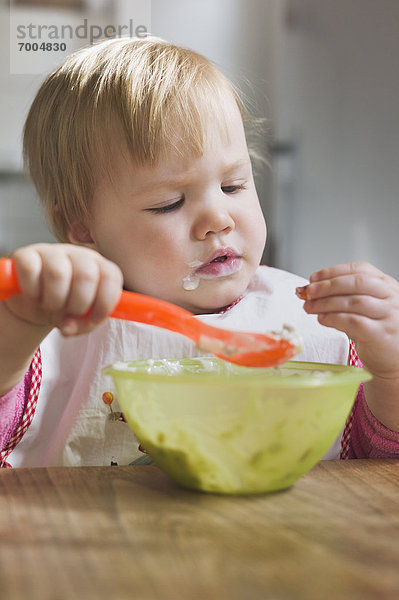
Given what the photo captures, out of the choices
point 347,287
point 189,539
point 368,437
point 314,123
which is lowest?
point 368,437

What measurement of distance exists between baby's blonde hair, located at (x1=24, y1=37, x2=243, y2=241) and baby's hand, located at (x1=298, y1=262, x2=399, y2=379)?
31cm

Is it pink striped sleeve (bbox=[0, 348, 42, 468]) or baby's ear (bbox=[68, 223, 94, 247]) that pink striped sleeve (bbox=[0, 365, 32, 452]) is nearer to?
pink striped sleeve (bbox=[0, 348, 42, 468])

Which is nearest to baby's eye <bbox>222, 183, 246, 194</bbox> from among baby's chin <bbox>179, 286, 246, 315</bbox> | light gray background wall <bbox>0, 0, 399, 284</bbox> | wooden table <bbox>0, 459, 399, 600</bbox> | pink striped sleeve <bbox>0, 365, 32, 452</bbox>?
baby's chin <bbox>179, 286, 246, 315</bbox>

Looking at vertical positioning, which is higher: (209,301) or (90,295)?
(90,295)

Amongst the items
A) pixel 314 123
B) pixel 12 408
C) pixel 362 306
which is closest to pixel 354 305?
pixel 362 306

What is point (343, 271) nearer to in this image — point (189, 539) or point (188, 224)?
point (188, 224)

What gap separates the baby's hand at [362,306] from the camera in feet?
2.58

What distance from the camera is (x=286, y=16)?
184cm

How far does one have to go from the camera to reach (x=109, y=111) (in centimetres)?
101

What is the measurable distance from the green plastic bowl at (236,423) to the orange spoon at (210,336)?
0.06 meters

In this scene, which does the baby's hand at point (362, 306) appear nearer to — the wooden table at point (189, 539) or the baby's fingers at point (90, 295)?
the wooden table at point (189, 539)

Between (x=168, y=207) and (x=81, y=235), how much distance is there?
0.63 feet

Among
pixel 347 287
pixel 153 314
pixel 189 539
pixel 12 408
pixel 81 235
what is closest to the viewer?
pixel 189 539

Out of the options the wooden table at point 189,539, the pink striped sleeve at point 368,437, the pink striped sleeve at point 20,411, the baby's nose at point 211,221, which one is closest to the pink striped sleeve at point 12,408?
the pink striped sleeve at point 20,411
